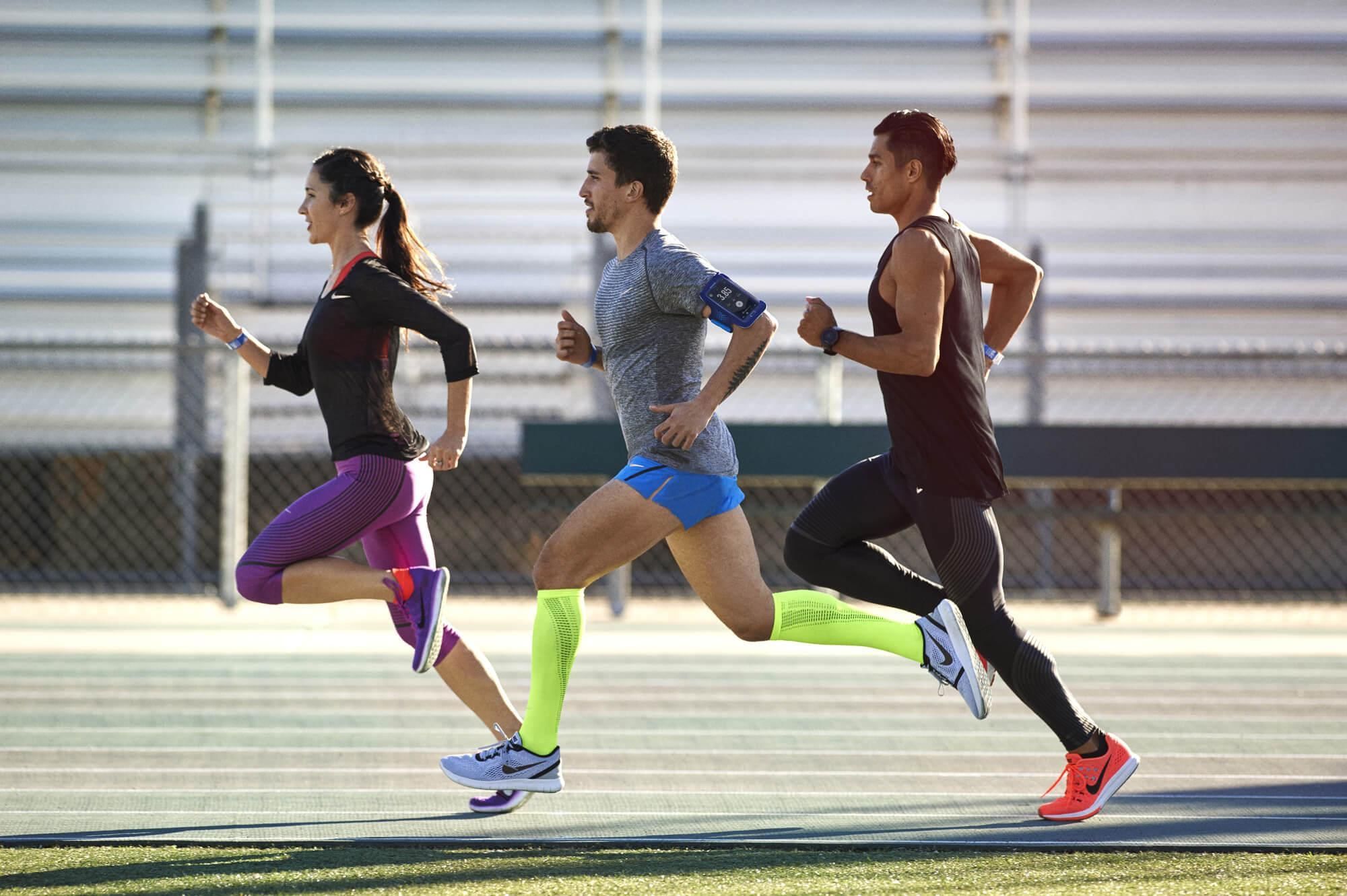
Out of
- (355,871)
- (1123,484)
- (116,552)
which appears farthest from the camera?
(116,552)

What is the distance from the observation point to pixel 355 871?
2867mm

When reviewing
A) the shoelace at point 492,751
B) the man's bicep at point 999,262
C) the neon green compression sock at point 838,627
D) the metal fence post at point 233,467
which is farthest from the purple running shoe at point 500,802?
the metal fence post at point 233,467

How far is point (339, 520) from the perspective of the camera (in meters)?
3.45

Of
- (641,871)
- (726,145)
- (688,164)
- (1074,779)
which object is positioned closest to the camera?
(641,871)

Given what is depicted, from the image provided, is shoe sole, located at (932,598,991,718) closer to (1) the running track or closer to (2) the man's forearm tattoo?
(1) the running track

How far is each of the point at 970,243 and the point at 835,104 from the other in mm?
13243

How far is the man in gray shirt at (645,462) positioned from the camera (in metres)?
3.22

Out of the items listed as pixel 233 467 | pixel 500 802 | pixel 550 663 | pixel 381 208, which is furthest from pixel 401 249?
pixel 233 467

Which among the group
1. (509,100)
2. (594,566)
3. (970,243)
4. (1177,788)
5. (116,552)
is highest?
(509,100)

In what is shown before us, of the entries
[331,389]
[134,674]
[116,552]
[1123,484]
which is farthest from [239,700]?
[116,552]

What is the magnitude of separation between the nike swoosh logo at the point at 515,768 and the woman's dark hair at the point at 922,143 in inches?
59.2

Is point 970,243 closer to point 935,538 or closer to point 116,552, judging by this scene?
point 935,538

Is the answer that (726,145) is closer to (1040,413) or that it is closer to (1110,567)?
(1040,413)

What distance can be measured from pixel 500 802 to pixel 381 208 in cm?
141
